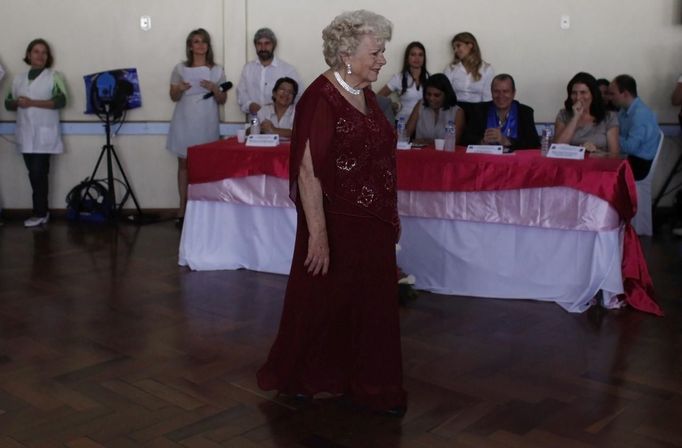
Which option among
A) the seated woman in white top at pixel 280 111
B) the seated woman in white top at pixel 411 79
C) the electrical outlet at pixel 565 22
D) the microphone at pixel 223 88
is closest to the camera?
the seated woman in white top at pixel 280 111

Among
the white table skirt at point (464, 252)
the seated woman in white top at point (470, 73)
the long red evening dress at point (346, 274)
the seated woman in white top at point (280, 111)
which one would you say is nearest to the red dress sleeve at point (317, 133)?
the long red evening dress at point (346, 274)

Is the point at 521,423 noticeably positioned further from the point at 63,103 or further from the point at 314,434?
the point at 63,103

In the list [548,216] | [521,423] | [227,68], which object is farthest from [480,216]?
[227,68]

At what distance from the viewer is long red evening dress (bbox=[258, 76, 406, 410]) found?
9.46ft

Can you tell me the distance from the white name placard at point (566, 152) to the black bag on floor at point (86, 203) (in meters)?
3.93

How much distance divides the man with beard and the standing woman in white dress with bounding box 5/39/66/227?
1490 mm

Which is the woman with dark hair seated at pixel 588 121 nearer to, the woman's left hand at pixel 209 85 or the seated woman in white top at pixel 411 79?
the seated woman in white top at pixel 411 79

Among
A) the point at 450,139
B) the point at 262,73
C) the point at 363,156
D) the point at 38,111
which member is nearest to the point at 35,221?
the point at 38,111

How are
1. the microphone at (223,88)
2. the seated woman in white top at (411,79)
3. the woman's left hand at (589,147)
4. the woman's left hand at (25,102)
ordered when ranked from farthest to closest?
the woman's left hand at (25,102), the seated woman in white top at (411,79), the microphone at (223,88), the woman's left hand at (589,147)

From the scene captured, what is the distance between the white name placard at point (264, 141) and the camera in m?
5.26

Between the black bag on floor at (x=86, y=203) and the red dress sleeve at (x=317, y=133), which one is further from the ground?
the red dress sleeve at (x=317, y=133)

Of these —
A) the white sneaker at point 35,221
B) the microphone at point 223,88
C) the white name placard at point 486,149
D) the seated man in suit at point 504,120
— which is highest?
the microphone at point 223,88

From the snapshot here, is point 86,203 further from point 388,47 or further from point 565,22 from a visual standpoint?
point 565,22

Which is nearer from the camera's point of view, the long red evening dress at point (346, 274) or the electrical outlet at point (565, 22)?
the long red evening dress at point (346, 274)
